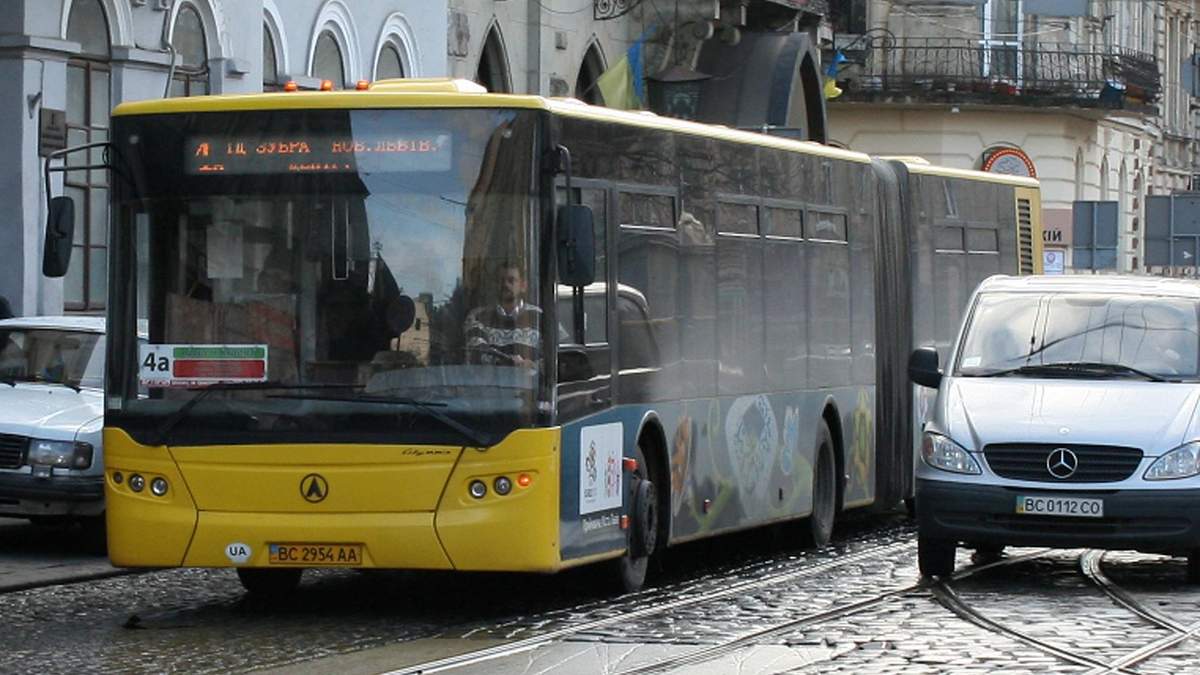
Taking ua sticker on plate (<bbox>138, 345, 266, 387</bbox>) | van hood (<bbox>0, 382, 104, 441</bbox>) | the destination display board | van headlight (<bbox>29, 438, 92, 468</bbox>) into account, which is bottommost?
van headlight (<bbox>29, 438, 92, 468</bbox>)

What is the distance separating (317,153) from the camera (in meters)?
14.3

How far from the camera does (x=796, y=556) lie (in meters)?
19.2

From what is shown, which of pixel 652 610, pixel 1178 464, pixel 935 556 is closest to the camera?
pixel 652 610

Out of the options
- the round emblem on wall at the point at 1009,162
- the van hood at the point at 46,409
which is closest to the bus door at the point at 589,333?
the van hood at the point at 46,409

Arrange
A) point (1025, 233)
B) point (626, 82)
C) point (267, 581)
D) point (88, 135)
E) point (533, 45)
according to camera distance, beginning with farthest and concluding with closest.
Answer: point (626, 82), point (533, 45), point (88, 135), point (1025, 233), point (267, 581)

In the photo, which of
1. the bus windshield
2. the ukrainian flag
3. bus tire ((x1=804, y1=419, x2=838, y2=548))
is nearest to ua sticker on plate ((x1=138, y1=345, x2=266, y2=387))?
the bus windshield

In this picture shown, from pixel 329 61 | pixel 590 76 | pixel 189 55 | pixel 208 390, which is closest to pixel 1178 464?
pixel 208 390

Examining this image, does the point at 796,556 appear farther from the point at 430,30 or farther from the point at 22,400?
the point at 430,30

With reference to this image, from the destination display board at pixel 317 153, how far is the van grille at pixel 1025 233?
39.5ft

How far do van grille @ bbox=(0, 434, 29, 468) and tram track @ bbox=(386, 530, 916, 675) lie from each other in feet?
14.9

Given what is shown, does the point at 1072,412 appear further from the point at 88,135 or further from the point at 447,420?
the point at 88,135

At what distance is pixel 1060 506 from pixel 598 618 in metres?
3.01

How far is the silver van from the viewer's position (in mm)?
15922

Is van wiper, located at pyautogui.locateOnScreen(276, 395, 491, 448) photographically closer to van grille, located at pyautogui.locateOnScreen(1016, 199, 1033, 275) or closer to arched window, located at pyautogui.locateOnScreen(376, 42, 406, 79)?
van grille, located at pyautogui.locateOnScreen(1016, 199, 1033, 275)
